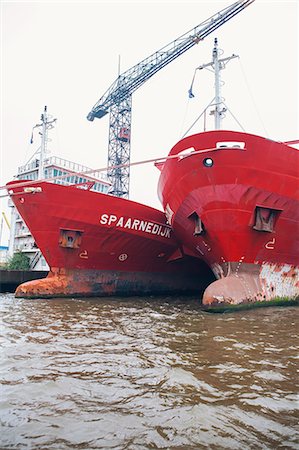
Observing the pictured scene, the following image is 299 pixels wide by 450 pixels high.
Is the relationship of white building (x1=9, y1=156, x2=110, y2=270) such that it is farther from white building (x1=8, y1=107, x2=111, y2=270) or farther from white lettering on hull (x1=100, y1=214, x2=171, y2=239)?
white lettering on hull (x1=100, y1=214, x2=171, y2=239)

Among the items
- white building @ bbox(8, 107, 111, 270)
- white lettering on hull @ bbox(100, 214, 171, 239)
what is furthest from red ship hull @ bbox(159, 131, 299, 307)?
white building @ bbox(8, 107, 111, 270)

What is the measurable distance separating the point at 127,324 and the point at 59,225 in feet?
15.7

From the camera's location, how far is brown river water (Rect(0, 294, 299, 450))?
198 cm

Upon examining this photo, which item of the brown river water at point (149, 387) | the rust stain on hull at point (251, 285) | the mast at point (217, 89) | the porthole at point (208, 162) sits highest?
the mast at point (217, 89)

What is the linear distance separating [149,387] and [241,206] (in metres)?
4.98

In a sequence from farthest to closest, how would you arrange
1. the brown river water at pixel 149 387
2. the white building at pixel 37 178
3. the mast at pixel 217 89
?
1. the white building at pixel 37 178
2. the mast at pixel 217 89
3. the brown river water at pixel 149 387

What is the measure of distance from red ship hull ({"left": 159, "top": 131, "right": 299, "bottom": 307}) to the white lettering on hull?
237 cm

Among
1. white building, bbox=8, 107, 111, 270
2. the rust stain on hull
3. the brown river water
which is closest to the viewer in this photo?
the brown river water

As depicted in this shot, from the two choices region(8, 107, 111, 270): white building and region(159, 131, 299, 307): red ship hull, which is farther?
region(8, 107, 111, 270): white building

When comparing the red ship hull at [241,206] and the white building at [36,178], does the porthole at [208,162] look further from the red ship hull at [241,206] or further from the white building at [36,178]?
the white building at [36,178]

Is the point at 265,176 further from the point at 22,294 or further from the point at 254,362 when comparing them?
the point at 22,294

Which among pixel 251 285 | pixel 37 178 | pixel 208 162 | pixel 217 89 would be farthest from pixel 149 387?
pixel 37 178

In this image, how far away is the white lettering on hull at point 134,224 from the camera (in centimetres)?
956

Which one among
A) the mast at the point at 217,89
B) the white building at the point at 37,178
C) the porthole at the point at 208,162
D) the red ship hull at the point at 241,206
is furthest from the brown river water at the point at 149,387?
the white building at the point at 37,178
